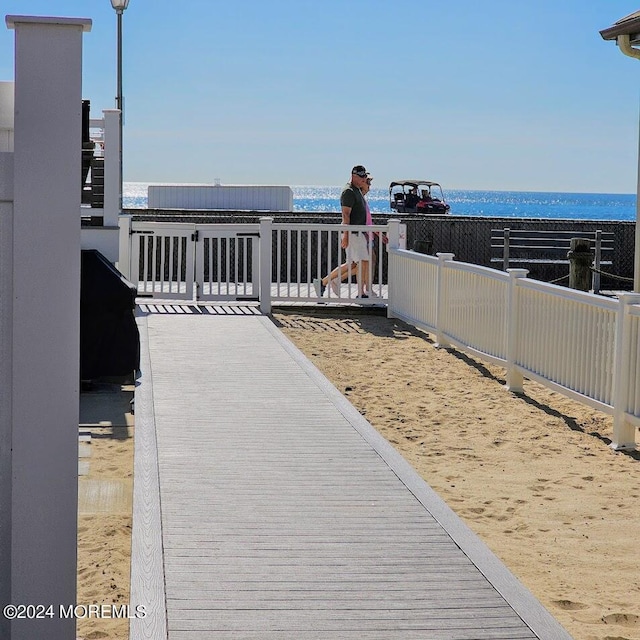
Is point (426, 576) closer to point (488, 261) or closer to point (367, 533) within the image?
point (367, 533)

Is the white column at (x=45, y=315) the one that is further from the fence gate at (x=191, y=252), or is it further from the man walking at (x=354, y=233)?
the man walking at (x=354, y=233)

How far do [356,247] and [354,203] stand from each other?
0.67 m

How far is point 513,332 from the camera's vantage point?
31.9ft

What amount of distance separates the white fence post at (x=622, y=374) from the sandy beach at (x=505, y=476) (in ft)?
0.48

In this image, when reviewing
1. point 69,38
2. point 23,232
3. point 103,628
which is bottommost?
point 103,628

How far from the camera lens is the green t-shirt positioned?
15.0 m

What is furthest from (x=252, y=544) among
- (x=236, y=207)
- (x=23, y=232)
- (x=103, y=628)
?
(x=236, y=207)

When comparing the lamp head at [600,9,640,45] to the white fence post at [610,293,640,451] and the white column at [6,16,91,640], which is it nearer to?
the white fence post at [610,293,640,451]

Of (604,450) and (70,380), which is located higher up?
(70,380)

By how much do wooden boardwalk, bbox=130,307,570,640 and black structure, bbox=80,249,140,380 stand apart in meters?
0.62

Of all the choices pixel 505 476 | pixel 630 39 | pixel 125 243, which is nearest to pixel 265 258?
pixel 125 243

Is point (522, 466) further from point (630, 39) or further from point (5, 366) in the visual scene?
point (630, 39)

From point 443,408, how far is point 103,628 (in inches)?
207

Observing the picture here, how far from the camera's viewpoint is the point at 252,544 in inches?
197
